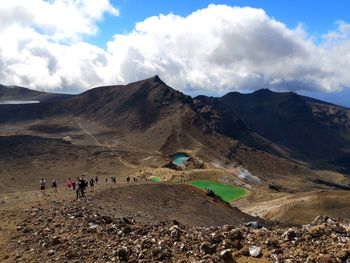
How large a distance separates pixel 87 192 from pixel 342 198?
6977 cm

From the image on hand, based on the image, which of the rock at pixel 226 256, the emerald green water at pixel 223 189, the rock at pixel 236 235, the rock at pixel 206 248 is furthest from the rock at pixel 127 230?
the emerald green water at pixel 223 189

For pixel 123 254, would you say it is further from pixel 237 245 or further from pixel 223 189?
pixel 223 189

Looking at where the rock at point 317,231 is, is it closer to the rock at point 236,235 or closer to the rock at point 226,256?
the rock at point 236,235

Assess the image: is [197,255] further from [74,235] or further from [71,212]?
[71,212]

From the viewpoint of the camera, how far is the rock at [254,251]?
66.3 ft

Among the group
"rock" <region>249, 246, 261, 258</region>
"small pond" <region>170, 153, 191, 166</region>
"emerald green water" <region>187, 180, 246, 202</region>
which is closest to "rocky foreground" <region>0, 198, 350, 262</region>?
"rock" <region>249, 246, 261, 258</region>

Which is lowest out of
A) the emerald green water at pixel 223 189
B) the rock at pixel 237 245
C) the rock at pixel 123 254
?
the emerald green water at pixel 223 189

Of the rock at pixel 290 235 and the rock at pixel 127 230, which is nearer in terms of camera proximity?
the rock at pixel 290 235

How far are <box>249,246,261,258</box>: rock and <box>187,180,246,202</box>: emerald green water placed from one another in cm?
9920

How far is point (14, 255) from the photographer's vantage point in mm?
27406

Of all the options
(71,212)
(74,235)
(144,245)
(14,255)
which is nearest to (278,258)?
(144,245)

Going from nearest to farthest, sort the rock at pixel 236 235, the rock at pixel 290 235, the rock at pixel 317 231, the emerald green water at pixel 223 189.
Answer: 1. the rock at pixel 317 231
2. the rock at pixel 290 235
3. the rock at pixel 236 235
4. the emerald green water at pixel 223 189

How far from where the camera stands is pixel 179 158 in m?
191

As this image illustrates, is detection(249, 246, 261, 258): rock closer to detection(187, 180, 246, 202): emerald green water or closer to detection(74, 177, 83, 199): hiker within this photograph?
detection(74, 177, 83, 199): hiker
